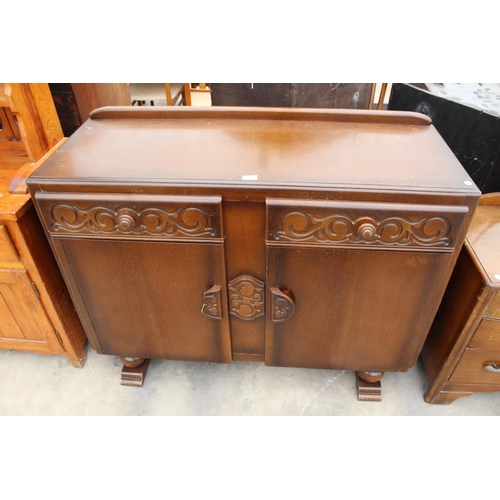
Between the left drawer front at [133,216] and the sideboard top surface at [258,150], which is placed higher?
the sideboard top surface at [258,150]

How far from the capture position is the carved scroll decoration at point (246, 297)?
1188 mm

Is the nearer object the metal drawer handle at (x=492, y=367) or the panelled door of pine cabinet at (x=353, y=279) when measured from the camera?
the panelled door of pine cabinet at (x=353, y=279)

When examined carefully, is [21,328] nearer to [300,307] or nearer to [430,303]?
[300,307]

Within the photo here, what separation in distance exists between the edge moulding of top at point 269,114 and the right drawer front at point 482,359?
2.29 feet

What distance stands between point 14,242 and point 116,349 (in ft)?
1.69

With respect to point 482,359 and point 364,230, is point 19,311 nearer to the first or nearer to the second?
point 364,230

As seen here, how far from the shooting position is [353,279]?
3.75 feet

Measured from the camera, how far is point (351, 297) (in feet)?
3.89

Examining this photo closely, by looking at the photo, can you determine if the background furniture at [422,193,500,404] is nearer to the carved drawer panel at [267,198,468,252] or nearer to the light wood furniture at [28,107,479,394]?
the light wood furniture at [28,107,479,394]

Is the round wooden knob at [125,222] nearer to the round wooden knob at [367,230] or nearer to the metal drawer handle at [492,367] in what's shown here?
the round wooden knob at [367,230]

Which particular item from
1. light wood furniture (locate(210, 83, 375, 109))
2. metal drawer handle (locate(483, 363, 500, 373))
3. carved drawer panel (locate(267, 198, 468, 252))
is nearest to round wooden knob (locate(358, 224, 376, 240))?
carved drawer panel (locate(267, 198, 468, 252))

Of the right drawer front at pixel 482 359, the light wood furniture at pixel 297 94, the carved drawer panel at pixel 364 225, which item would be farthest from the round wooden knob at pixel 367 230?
the light wood furniture at pixel 297 94

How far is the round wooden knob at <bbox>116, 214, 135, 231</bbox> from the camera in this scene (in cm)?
105

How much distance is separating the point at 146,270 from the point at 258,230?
1.24ft
